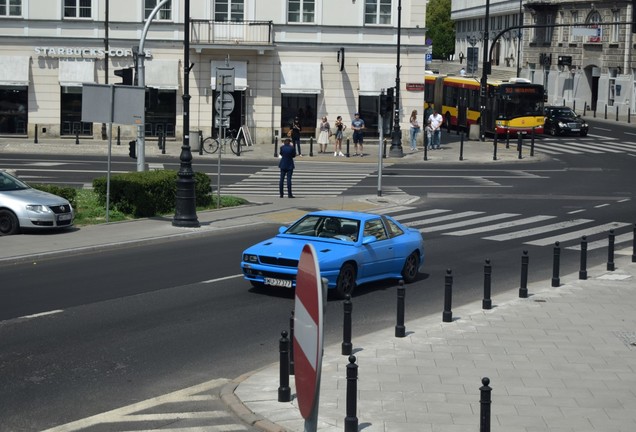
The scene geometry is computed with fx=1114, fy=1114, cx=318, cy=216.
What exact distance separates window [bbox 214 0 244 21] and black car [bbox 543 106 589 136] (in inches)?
834

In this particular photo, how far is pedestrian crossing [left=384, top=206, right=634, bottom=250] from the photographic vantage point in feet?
84.7

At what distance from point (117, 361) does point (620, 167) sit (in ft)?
116

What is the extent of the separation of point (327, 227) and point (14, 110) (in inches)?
1439

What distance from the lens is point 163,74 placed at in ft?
170

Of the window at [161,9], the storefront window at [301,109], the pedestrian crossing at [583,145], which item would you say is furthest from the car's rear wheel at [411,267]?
the window at [161,9]

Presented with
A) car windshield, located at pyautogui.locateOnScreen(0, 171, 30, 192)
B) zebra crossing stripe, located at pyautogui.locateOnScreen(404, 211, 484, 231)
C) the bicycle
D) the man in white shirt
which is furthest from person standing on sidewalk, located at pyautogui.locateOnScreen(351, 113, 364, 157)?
car windshield, located at pyautogui.locateOnScreen(0, 171, 30, 192)

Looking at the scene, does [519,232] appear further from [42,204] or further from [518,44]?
[518,44]

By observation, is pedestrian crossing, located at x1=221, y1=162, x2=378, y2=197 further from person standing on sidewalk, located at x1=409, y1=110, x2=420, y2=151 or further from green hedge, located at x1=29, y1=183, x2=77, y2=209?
green hedge, located at x1=29, y1=183, x2=77, y2=209

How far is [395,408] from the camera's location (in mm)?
11445

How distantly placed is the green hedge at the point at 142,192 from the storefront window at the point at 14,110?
2577 cm

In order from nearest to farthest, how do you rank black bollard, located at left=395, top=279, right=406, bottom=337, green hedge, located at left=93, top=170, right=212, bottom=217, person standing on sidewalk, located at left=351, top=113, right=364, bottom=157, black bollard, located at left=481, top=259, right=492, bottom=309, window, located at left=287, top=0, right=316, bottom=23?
black bollard, located at left=395, top=279, right=406, bottom=337 < black bollard, located at left=481, top=259, right=492, bottom=309 < green hedge, located at left=93, top=170, right=212, bottom=217 < person standing on sidewalk, located at left=351, top=113, right=364, bottom=157 < window, located at left=287, top=0, right=316, bottom=23

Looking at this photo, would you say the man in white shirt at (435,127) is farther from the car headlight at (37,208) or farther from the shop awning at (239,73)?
the car headlight at (37,208)

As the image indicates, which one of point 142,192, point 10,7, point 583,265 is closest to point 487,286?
point 583,265

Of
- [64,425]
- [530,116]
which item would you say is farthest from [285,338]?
[530,116]
